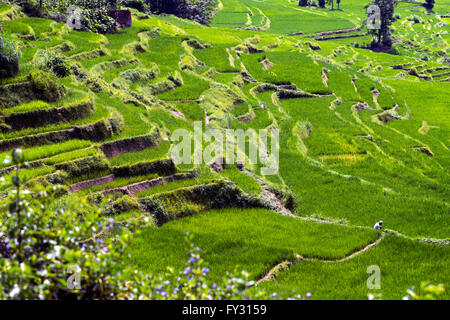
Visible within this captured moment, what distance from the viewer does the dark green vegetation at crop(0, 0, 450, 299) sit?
543 inches

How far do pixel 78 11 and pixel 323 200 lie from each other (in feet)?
104

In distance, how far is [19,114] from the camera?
17.9 metres

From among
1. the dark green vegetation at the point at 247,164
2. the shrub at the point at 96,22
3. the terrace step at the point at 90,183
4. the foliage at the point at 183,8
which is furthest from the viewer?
the foliage at the point at 183,8

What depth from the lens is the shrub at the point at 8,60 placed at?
19000mm

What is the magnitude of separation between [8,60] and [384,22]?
8992 centimetres

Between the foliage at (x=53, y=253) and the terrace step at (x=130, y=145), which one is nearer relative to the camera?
the foliage at (x=53, y=253)

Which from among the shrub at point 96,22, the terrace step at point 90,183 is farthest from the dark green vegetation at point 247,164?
the shrub at point 96,22

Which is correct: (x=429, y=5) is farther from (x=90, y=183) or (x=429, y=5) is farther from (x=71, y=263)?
(x=71, y=263)

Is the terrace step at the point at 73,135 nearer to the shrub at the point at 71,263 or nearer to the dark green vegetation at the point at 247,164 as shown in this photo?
the dark green vegetation at the point at 247,164

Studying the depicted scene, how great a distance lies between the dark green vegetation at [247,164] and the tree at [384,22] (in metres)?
51.6

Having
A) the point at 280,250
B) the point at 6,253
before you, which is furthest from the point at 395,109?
the point at 6,253

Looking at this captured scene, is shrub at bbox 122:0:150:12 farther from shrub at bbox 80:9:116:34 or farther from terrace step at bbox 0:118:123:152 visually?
terrace step at bbox 0:118:123:152

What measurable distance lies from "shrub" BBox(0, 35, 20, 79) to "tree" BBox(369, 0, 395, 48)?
288 ft
